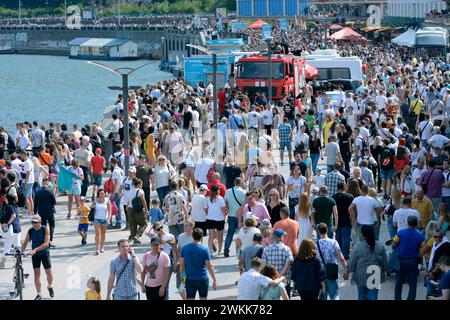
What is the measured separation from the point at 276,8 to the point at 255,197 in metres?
143

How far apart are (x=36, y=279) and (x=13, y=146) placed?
39.7 feet

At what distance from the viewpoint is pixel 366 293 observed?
1520 cm

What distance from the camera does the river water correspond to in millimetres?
86838

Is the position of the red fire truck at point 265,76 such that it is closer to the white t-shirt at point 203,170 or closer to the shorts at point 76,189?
the shorts at point 76,189

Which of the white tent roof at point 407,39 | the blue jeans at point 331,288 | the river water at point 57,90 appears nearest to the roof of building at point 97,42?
the river water at point 57,90

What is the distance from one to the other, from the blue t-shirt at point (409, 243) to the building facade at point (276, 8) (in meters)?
140

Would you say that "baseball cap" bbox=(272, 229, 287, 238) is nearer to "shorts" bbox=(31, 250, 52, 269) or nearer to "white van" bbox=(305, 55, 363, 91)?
"shorts" bbox=(31, 250, 52, 269)

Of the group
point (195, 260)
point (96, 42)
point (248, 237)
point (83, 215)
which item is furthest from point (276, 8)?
point (195, 260)

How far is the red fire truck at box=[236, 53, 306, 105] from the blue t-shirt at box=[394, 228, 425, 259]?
2459cm

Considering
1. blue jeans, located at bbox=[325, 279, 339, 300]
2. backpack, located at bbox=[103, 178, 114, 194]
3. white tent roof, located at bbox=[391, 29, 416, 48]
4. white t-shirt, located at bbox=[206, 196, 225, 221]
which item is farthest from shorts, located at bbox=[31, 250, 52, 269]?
white tent roof, located at bbox=[391, 29, 416, 48]

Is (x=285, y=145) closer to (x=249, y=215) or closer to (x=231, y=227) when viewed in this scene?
(x=231, y=227)

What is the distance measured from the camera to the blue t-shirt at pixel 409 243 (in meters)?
15.6
